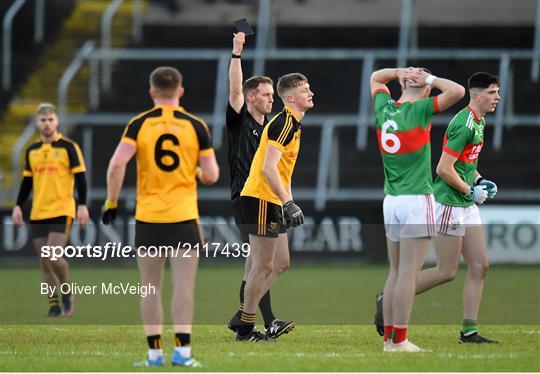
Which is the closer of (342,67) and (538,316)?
(538,316)

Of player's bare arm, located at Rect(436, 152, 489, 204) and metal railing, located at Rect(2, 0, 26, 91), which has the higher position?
metal railing, located at Rect(2, 0, 26, 91)

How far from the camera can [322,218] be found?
20.8 meters

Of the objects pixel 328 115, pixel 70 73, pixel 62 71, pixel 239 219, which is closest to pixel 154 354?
pixel 239 219

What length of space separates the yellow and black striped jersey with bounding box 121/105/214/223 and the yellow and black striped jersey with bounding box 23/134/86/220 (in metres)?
4.96

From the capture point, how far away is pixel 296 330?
35.0 feet

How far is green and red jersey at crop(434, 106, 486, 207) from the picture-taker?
948 centimetres

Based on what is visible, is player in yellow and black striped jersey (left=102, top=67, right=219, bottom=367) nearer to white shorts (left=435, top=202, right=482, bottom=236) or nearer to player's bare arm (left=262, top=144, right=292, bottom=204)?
player's bare arm (left=262, top=144, right=292, bottom=204)

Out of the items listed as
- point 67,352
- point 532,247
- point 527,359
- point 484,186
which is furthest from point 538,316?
point 532,247

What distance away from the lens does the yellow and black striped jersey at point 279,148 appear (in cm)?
897

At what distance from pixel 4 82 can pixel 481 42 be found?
414 inches

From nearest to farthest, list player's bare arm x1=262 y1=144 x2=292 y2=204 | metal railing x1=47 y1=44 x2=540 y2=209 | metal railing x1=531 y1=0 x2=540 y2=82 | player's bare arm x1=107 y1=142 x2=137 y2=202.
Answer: player's bare arm x1=107 y1=142 x2=137 y2=202
player's bare arm x1=262 y1=144 x2=292 y2=204
metal railing x1=47 y1=44 x2=540 y2=209
metal railing x1=531 y1=0 x2=540 y2=82

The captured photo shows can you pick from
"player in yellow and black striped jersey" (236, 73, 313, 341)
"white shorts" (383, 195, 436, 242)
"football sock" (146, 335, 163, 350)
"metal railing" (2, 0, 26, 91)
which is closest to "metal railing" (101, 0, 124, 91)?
"metal railing" (2, 0, 26, 91)

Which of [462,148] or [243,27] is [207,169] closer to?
[243,27]

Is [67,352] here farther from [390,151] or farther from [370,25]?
[370,25]
